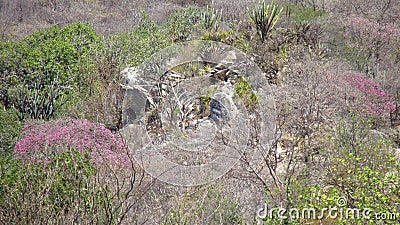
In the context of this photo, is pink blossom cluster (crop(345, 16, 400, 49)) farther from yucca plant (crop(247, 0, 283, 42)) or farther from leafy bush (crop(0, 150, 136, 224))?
leafy bush (crop(0, 150, 136, 224))

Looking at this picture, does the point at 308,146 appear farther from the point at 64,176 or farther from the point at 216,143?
the point at 64,176

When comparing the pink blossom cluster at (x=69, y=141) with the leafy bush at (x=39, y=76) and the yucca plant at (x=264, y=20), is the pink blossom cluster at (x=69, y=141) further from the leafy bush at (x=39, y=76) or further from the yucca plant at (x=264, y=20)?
the yucca plant at (x=264, y=20)

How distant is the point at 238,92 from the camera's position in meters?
8.84

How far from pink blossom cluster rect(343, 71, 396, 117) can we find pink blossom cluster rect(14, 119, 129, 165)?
16.3ft

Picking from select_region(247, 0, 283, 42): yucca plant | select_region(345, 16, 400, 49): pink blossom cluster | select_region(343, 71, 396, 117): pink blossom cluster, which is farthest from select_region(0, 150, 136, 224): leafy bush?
select_region(345, 16, 400, 49): pink blossom cluster

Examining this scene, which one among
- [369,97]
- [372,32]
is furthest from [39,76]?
[372,32]

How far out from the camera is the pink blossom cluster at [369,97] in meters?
8.38

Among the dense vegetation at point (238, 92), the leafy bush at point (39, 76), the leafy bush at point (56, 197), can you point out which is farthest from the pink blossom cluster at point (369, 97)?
the leafy bush at point (39, 76)

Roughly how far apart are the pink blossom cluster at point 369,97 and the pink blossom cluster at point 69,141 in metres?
4.95

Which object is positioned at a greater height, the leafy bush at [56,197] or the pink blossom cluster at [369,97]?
the leafy bush at [56,197]

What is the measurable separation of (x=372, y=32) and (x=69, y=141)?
9.13m

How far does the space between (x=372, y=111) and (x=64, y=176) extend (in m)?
6.45

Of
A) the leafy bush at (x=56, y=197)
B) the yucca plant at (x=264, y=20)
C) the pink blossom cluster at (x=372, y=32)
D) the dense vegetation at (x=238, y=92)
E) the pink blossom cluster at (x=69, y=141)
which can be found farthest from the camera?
the pink blossom cluster at (x=372, y=32)

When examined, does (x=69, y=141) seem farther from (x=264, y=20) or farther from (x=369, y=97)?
(x=264, y=20)
